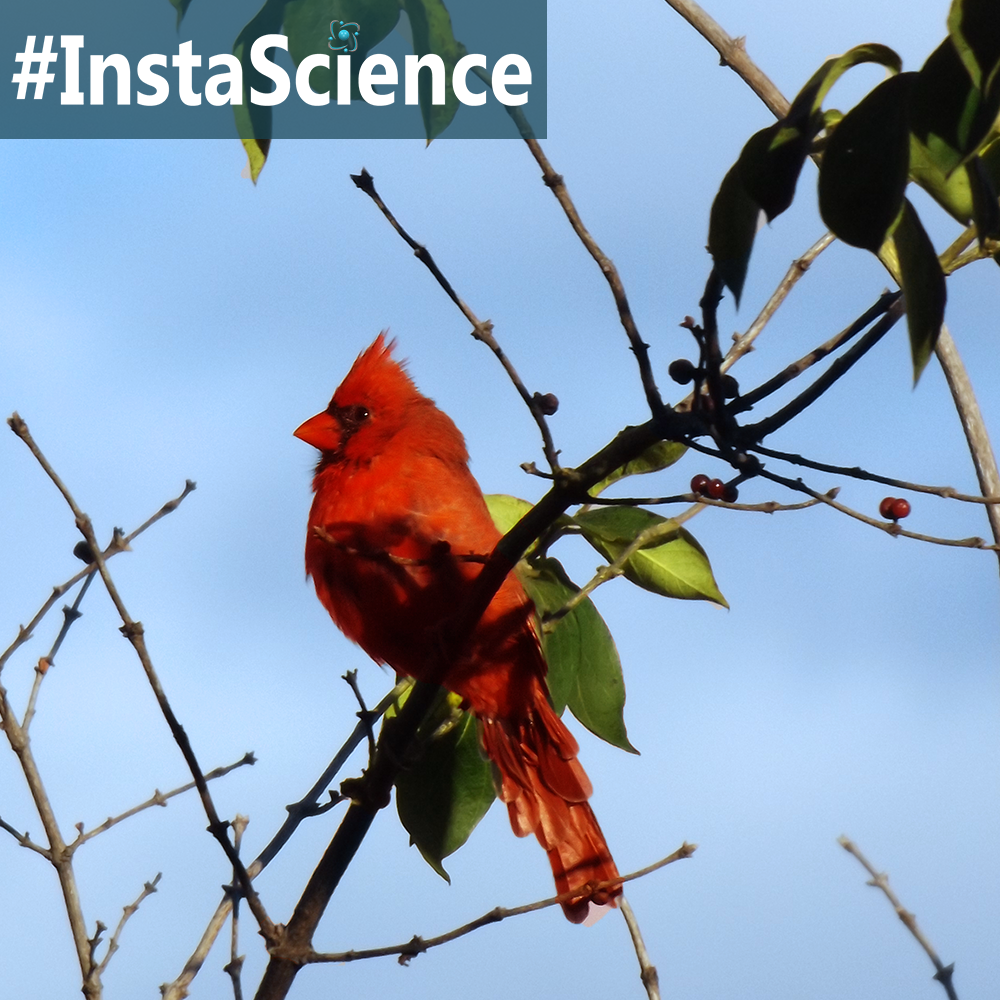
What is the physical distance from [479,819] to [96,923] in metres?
0.77

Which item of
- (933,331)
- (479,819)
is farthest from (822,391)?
(479,819)

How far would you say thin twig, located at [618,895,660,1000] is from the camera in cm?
222

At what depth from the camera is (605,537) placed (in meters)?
2.11

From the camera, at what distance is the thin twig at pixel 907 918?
1795mm

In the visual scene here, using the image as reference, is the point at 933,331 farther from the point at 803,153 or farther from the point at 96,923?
the point at 96,923

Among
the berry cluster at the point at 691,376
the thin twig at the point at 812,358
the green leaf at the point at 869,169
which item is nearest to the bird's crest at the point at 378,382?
the berry cluster at the point at 691,376

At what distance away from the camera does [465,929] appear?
1.94 metres

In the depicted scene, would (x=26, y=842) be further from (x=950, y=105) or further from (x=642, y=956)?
(x=950, y=105)

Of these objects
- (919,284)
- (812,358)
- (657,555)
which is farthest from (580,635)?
(919,284)

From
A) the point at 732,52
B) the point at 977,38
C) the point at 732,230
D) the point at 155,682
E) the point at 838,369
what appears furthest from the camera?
the point at 732,52

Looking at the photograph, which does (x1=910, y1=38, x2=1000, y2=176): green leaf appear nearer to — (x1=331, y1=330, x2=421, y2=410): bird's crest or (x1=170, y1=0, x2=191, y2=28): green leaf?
(x1=170, y1=0, x2=191, y2=28): green leaf

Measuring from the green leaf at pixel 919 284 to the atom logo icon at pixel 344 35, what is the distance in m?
0.77

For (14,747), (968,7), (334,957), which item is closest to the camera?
(968,7)

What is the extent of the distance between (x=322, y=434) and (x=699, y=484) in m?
1.28
